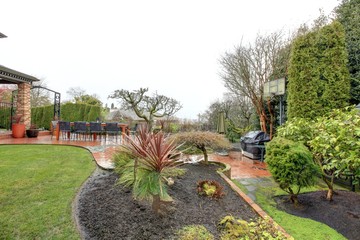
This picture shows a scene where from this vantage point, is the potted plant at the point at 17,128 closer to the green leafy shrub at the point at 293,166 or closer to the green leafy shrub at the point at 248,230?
the green leafy shrub at the point at 248,230

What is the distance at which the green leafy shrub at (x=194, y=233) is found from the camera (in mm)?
2108

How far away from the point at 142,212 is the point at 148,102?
8399 millimetres

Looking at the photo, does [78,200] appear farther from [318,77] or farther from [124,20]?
[124,20]

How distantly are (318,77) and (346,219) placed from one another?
3.89 meters

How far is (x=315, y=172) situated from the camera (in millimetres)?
3506

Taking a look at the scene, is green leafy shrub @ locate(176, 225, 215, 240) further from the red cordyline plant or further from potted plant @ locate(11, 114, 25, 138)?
potted plant @ locate(11, 114, 25, 138)

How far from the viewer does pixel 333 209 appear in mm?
3422

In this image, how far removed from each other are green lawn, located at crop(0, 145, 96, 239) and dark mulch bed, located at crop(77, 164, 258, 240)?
0.22 metres

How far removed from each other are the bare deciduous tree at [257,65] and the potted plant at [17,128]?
1116cm

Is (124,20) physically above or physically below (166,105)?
above

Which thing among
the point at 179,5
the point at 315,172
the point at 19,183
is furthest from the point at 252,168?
Answer: the point at 179,5

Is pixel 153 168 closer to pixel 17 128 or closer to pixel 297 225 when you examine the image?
pixel 297 225

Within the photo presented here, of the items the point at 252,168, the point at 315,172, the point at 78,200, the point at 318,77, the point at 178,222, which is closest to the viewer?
the point at 178,222

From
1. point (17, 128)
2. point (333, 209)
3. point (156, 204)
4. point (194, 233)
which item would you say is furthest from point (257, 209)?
point (17, 128)
